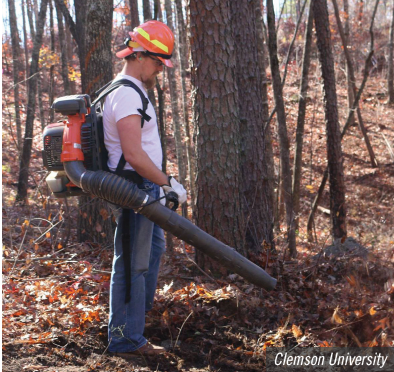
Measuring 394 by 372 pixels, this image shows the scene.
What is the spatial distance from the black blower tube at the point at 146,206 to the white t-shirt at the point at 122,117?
0.85 feet

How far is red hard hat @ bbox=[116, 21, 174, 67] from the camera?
139 inches

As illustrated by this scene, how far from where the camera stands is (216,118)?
16.8 feet

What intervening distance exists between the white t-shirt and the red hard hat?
238 mm

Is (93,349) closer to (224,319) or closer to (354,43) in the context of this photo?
(224,319)

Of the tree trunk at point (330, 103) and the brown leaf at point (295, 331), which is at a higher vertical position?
the tree trunk at point (330, 103)

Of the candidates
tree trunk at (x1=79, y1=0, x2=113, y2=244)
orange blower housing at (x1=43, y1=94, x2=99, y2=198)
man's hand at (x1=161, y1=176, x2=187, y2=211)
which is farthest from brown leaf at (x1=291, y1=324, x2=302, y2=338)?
tree trunk at (x1=79, y1=0, x2=113, y2=244)

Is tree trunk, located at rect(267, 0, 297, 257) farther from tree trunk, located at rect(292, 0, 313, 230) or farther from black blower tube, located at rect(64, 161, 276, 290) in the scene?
black blower tube, located at rect(64, 161, 276, 290)

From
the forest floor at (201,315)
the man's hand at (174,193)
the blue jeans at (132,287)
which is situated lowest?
the forest floor at (201,315)

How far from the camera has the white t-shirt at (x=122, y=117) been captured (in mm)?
3327

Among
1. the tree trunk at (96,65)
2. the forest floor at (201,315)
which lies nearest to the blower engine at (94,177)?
the forest floor at (201,315)

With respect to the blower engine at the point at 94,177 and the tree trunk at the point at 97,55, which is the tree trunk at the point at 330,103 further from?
the blower engine at the point at 94,177

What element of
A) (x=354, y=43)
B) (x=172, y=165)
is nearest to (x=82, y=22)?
(x=172, y=165)

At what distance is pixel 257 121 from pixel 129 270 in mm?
3382

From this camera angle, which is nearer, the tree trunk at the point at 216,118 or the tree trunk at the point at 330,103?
the tree trunk at the point at 216,118
